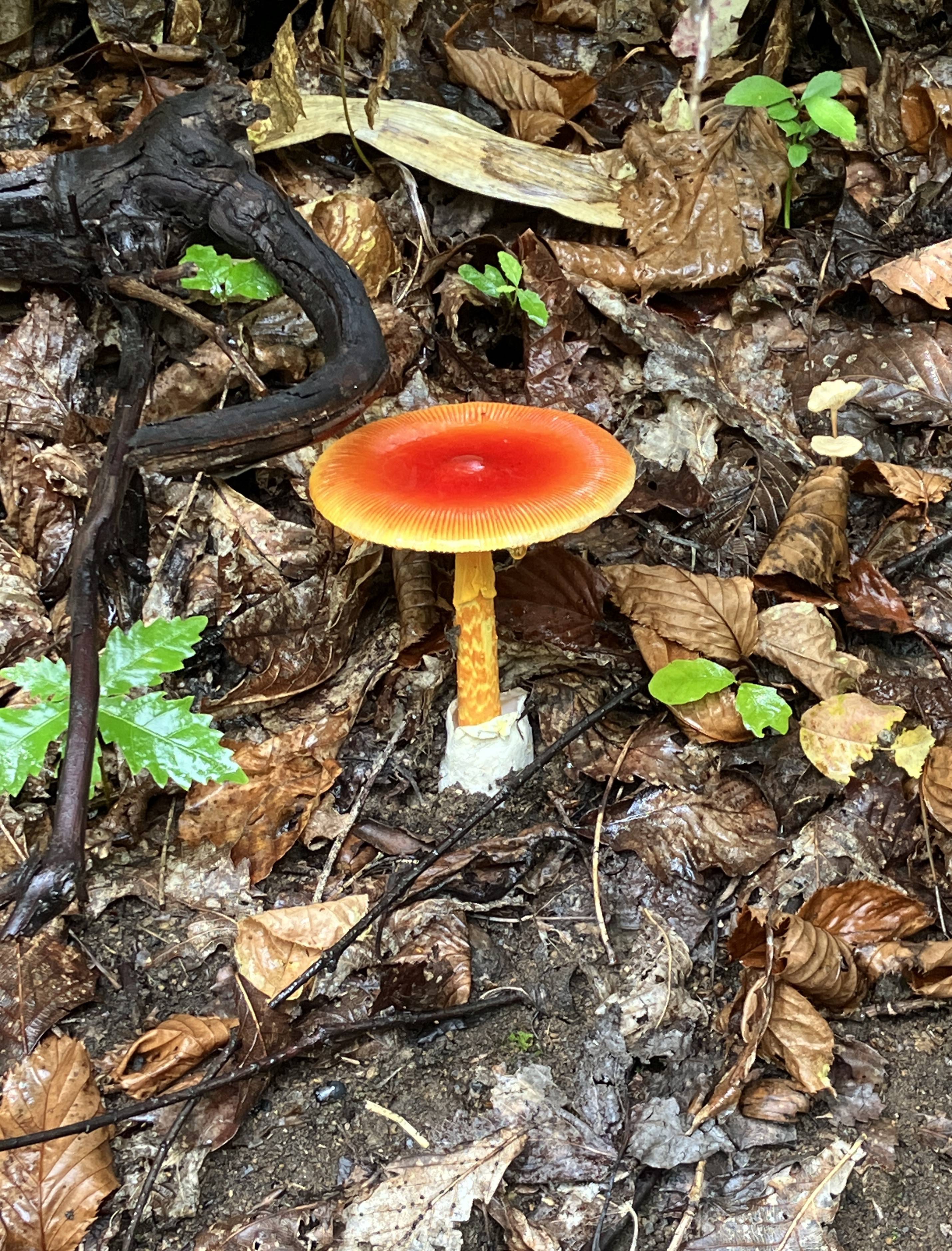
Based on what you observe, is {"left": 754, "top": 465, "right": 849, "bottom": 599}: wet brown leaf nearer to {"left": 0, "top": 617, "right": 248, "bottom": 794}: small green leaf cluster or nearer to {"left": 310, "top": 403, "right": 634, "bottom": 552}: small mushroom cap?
{"left": 310, "top": 403, "right": 634, "bottom": 552}: small mushroom cap

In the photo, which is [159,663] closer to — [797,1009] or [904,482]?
[797,1009]

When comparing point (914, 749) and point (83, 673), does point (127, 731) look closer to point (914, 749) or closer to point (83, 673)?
point (83, 673)

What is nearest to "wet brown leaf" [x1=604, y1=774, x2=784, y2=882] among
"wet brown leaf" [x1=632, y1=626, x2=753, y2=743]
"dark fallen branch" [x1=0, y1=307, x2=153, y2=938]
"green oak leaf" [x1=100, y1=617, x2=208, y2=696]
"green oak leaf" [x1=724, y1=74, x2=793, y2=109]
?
"wet brown leaf" [x1=632, y1=626, x2=753, y2=743]

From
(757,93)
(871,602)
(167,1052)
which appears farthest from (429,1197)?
(757,93)

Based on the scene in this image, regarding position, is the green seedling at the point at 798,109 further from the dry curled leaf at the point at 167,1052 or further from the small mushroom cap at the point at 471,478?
the dry curled leaf at the point at 167,1052

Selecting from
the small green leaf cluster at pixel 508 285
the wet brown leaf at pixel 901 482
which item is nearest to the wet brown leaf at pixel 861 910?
the wet brown leaf at pixel 901 482

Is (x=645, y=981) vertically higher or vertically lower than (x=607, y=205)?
lower

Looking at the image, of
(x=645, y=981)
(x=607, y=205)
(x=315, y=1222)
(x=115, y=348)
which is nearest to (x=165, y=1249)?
(x=315, y=1222)
